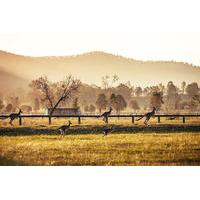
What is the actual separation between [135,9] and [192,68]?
3.53ft

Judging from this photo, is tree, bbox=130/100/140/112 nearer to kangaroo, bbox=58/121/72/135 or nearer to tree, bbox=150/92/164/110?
tree, bbox=150/92/164/110

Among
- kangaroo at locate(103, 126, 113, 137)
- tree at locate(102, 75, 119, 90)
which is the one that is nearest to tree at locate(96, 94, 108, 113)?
tree at locate(102, 75, 119, 90)

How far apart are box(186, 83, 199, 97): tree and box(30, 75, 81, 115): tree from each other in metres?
1.46

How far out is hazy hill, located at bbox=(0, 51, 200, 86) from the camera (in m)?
7.05

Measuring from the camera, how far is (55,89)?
7234 millimetres

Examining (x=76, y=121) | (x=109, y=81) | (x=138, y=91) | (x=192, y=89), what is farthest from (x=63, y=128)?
(x=192, y=89)

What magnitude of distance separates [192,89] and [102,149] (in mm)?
1433

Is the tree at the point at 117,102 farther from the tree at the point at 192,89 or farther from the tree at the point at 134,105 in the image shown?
the tree at the point at 192,89

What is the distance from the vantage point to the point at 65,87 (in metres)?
7.18

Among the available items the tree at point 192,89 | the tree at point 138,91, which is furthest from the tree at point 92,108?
the tree at point 192,89

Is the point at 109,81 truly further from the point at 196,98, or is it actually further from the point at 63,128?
the point at 196,98
